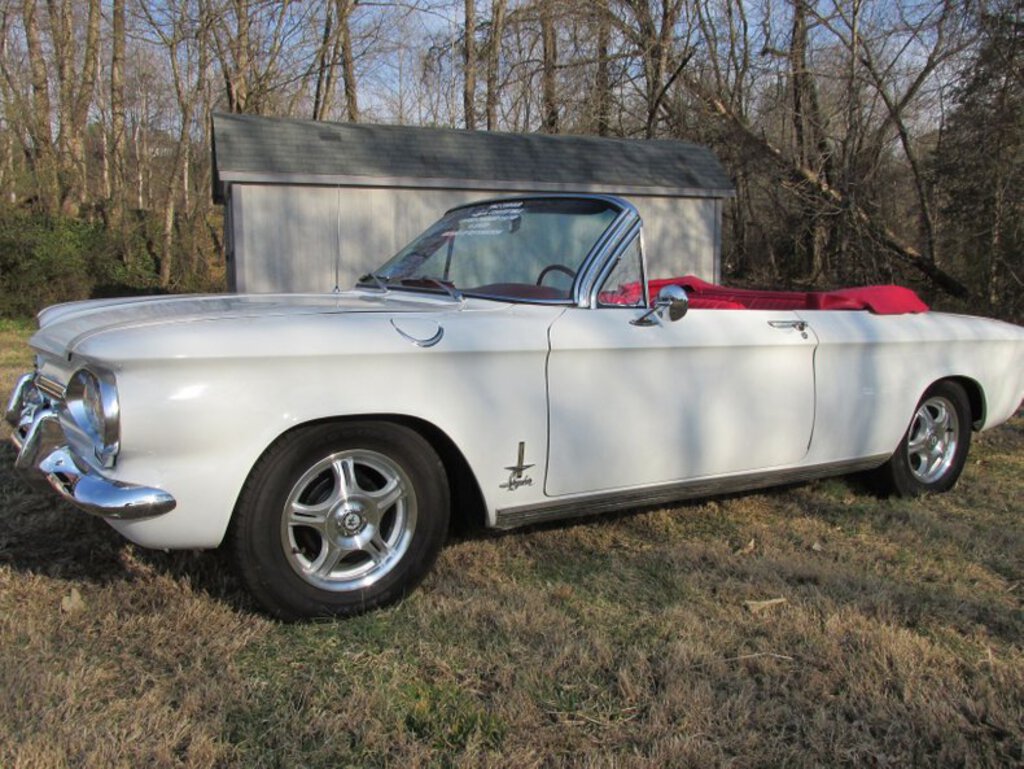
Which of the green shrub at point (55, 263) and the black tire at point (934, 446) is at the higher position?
the green shrub at point (55, 263)

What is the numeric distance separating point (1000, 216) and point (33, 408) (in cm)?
1349

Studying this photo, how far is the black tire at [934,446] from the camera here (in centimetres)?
457

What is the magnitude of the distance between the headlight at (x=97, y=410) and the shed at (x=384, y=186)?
24.7 feet

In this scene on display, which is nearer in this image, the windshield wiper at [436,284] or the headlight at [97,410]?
the headlight at [97,410]

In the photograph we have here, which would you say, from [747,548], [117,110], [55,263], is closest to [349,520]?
[747,548]

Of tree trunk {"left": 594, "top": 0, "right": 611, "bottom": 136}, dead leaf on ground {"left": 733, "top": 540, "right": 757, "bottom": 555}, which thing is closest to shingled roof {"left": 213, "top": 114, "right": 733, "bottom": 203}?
tree trunk {"left": 594, "top": 0, "right": 611, "bottom": 136}

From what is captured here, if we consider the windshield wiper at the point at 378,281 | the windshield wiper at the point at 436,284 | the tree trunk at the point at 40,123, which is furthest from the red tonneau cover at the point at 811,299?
the tree trunk at the point at 40,123

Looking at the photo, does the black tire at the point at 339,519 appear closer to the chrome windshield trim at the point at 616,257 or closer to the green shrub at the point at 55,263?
the chrome windshield trim at the point at 616,257

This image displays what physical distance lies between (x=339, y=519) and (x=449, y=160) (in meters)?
10.5

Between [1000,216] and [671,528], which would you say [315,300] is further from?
[1000,216]

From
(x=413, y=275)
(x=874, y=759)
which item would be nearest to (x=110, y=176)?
(x=413, y=275)

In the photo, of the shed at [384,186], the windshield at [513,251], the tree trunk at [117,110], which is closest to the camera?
the windshield at [513,251]

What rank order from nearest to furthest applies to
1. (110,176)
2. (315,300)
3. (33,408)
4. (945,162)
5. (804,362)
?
(33,408), (315,300), (804,362), (945,162), (110,176)

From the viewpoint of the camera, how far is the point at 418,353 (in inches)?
114
